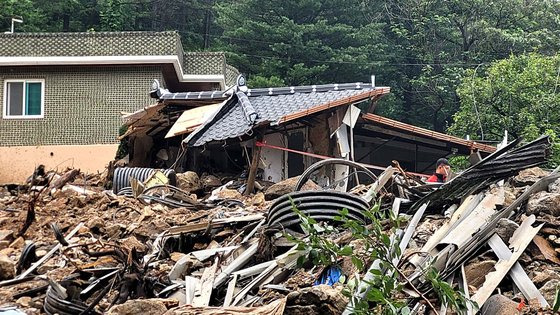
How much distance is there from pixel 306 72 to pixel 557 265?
74.2 feet

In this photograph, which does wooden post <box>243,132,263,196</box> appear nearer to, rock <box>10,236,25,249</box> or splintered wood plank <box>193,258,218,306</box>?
rock <box>10,236,25,249</box>

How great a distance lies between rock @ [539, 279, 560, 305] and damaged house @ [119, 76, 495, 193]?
7766mm

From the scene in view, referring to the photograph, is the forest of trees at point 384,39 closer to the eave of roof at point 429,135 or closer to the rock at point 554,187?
the eave of roof at point 429,135

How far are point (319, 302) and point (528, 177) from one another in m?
3.62

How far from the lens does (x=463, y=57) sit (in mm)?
29422

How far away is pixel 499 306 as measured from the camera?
4746 mm

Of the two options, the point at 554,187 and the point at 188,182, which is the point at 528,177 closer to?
the point at 554,187

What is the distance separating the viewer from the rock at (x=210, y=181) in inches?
523

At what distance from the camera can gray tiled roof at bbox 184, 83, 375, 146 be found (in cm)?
1295

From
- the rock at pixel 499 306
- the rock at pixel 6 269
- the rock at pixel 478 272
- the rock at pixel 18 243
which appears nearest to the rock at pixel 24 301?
the rock at pixel 6 269

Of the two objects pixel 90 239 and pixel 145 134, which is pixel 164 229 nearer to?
pixel 90 239

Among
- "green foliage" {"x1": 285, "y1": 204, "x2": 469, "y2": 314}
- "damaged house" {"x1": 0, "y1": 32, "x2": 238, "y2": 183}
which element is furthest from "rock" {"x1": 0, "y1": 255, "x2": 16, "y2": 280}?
"damaged house" {"x1": 0, "y1": 32, "x2": 238, "y2": 183}

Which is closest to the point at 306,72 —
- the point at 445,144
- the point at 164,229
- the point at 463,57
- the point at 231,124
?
the point at 463,57

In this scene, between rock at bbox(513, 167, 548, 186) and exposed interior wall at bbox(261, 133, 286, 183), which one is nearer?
rock at bbox(513, 167, 548, 186)
